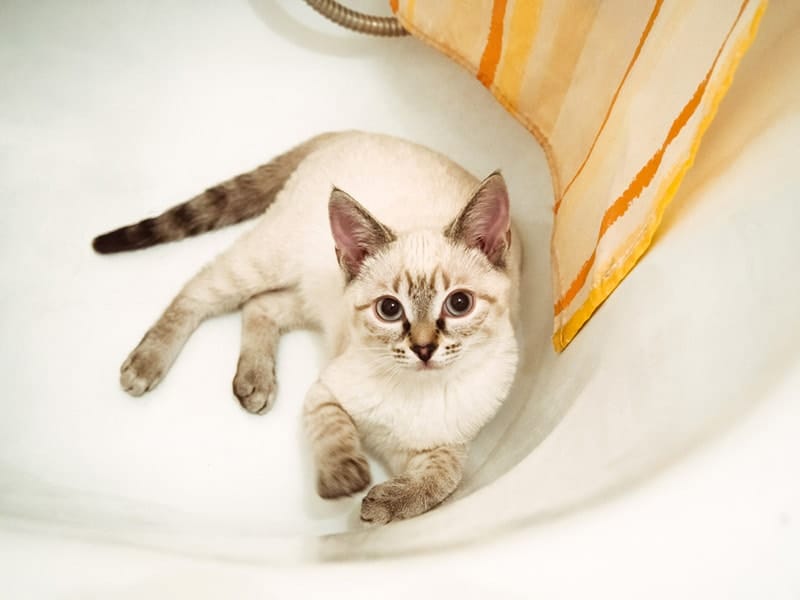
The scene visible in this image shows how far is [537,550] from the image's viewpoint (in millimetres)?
669

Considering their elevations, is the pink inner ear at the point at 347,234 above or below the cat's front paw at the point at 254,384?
above

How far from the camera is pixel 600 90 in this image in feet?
4.04

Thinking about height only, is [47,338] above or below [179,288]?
below

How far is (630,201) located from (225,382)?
1003mm

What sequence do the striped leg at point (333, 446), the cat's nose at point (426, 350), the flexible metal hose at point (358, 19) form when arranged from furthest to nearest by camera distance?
the flexible metal hose at point (358, 19) → the striped leg at point (333, 446) → the cat's nose at point (426, 350)

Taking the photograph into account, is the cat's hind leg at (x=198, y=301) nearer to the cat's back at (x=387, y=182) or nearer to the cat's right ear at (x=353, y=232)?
the cat's back at (x=387, y=182)

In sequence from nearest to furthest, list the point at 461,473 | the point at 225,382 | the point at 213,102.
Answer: the point at 461,473
the point at 225,382
the point at 213,102

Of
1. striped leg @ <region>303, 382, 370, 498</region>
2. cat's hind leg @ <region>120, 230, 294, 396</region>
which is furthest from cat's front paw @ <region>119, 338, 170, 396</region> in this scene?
striped leg @ <region>303, 382, 370, 498</region>

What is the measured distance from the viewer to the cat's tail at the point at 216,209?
1595mm

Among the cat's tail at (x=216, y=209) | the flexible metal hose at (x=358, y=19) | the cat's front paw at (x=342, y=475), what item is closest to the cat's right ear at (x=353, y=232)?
the cat's front paw at (x=342, y=475)

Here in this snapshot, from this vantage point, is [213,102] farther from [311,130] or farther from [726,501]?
[726,501]

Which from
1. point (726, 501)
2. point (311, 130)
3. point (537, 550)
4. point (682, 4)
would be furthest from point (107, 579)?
point (311, 130)

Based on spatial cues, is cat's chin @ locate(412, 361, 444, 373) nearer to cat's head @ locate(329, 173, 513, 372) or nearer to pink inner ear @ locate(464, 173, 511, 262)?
cat's head @ locate(329, 173, 513, 372)

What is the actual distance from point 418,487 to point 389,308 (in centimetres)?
33
